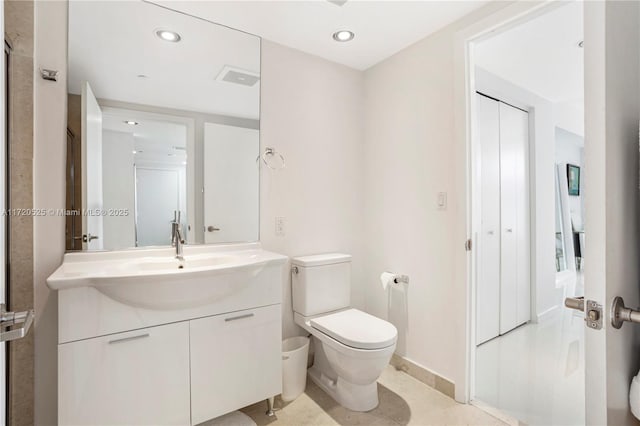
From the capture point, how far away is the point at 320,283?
7.23 feet

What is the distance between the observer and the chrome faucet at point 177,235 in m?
1.79

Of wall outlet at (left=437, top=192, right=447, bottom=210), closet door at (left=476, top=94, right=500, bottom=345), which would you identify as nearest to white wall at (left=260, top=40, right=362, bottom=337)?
wall outlet at (left=437, top=192, right=447, bottom=210)

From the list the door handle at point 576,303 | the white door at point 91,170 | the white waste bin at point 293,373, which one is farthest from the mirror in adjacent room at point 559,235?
the white door at point 91,170

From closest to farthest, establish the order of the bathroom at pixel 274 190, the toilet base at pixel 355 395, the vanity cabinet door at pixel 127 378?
the vanity cabinet door at pixel 127 378
the bathroom at pixel 274 190
the toilet base at pixel 355 395

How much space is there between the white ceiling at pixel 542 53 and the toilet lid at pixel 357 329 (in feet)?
5.73

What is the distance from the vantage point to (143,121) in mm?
1846

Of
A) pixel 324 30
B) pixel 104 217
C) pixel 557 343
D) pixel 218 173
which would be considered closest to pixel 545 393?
pixel 557 343

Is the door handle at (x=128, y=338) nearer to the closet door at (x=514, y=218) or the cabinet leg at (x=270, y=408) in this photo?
the cabinet leg at (x=270, y=408)

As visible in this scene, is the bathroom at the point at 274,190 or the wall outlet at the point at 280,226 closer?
the bathroom at the point at 274,190

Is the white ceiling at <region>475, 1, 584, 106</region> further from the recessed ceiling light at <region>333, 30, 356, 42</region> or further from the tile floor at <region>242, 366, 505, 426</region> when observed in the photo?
the tile floor at <region>242, 366, 505, 426</region>

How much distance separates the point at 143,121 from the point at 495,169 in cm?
271

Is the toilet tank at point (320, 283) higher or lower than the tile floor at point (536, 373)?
higher

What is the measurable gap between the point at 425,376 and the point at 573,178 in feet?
11.5

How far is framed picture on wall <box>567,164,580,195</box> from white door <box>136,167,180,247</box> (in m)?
4.50
